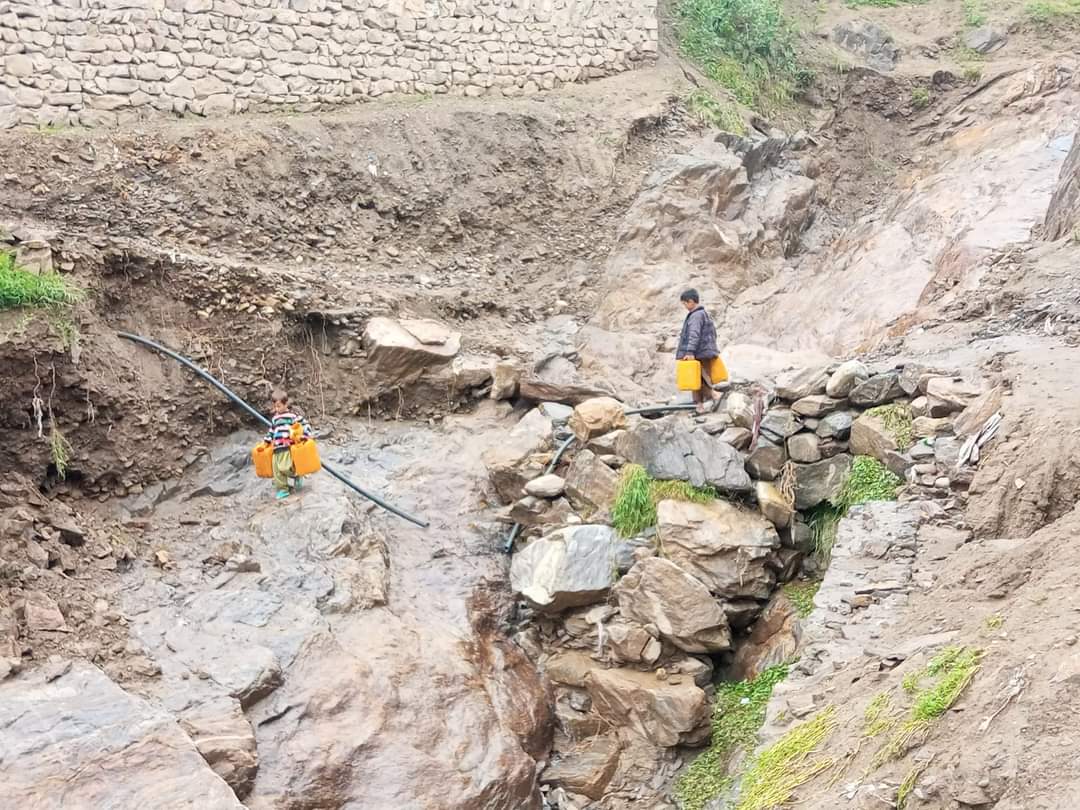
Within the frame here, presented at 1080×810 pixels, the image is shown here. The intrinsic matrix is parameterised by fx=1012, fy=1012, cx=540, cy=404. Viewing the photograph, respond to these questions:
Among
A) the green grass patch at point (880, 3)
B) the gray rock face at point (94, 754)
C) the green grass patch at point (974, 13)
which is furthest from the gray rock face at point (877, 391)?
the green grass patch at point (880, 3)

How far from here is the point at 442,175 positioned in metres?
12.9

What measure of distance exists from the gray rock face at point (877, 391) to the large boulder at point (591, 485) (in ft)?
7.14

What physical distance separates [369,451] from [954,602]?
6.34 meters

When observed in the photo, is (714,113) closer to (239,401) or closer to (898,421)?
(898,421)

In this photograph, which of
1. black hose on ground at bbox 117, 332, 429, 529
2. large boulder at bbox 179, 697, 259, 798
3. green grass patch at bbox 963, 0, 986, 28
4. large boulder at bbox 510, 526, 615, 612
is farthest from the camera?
green grass patch at bbox 963, 0, 986, 28

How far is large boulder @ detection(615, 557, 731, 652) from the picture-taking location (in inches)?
316

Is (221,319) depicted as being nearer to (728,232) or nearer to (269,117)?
(269,117)

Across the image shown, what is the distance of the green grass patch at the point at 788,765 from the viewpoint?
16.0 ft

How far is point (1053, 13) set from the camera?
1684 centimetres

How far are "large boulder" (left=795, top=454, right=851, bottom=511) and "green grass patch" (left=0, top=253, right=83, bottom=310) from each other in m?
6.56

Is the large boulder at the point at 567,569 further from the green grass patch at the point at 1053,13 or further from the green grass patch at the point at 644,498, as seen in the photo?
the green grass patch at the point at 1053,13

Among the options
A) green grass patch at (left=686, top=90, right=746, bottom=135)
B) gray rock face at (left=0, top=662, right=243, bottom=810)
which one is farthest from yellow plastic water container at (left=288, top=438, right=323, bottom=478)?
green grass patch at (left=686, top=90, right=746, bottom=135)

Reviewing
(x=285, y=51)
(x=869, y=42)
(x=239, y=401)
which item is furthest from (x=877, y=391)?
(x=869, y=42)

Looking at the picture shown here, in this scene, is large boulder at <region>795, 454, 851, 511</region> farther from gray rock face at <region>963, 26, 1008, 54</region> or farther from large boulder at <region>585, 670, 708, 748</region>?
gray rock face at <region>963, 26, 1008, 54</region>
